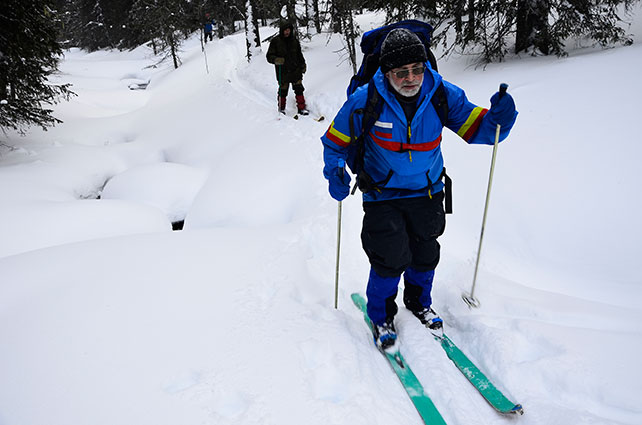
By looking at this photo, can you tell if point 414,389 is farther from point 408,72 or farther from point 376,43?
point 376,43

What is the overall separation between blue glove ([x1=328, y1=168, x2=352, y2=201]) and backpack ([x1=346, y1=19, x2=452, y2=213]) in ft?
0.27

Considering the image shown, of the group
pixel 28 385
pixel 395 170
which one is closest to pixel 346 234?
pixel 395 170

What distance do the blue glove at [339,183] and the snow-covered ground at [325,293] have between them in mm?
1043

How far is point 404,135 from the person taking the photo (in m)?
2.24

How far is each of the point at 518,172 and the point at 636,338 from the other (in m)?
2.19

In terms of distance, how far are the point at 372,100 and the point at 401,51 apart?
0.31m

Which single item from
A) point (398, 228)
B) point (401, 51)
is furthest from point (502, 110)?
point (398, 228)

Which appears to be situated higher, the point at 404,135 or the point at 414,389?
the point at 404,135

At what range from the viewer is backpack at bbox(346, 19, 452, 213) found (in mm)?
2197

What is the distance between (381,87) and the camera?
2189 mm

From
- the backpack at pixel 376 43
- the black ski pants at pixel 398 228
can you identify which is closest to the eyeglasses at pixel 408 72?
the backpack at pixel 376 43

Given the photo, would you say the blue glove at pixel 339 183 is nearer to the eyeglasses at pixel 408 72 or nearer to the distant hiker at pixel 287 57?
the eyeglasses at pixel 408 72

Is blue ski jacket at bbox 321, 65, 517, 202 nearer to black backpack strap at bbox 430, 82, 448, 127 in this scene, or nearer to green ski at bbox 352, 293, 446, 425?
black backpack strap at bbox 430, 82, 448, 127

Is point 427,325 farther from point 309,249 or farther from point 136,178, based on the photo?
point 136,178
